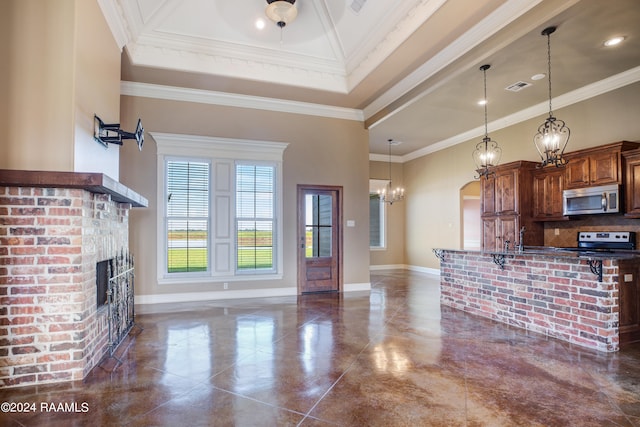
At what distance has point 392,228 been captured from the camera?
35.4 feet

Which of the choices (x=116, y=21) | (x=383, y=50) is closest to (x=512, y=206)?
(x=383, y=50)

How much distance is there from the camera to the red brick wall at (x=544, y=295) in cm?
349

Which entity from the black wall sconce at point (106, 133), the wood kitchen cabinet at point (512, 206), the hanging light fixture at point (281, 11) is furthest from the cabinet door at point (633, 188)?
the black wall sconce at point (106, 133)

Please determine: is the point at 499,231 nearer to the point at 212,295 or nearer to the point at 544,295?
the point at 544,295

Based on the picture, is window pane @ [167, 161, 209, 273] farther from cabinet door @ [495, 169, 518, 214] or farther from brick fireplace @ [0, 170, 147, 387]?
cabinet door @ [495, 169, 518, 214]

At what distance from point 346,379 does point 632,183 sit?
506 centimetres

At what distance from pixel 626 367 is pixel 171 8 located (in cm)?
650

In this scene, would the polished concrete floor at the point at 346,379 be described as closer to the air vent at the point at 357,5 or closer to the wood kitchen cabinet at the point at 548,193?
the wood kitchen cabinet at the point at 548,193

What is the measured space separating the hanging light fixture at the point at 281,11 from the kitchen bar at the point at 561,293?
4.26 meters

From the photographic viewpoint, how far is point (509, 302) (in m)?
4.49

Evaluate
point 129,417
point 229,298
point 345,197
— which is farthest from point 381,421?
point 345,197

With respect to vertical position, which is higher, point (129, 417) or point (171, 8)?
point (171, 8)

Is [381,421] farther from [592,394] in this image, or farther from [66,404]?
[66,404]

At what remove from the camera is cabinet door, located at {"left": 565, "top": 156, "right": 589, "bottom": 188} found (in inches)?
220
